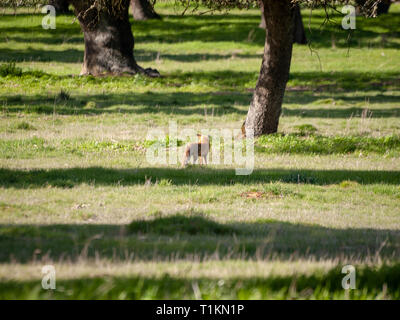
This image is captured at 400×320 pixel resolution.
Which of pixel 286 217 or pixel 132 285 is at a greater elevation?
pixel 132 285

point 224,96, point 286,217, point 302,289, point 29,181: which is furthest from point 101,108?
point 302,289

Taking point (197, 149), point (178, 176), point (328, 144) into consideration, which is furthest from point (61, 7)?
point (178, 176)

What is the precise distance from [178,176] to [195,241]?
4.18 metres

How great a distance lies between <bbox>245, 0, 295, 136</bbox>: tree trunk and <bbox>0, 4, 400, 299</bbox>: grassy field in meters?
0.65

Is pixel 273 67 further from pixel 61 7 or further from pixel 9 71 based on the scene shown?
pixel 61 7

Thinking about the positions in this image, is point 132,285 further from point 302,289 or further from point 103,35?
point 103,35

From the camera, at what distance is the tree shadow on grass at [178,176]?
1033cm

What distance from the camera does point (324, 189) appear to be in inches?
431

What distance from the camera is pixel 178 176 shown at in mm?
11383

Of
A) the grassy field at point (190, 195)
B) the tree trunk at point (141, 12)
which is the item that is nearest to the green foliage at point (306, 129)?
the grassy field at point (190, 195)

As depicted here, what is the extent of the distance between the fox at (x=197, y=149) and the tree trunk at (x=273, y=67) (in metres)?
3.59

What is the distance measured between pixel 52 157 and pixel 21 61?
18.1 meters

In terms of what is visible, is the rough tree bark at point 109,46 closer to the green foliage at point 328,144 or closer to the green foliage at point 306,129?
the green foliage at point 306,129
